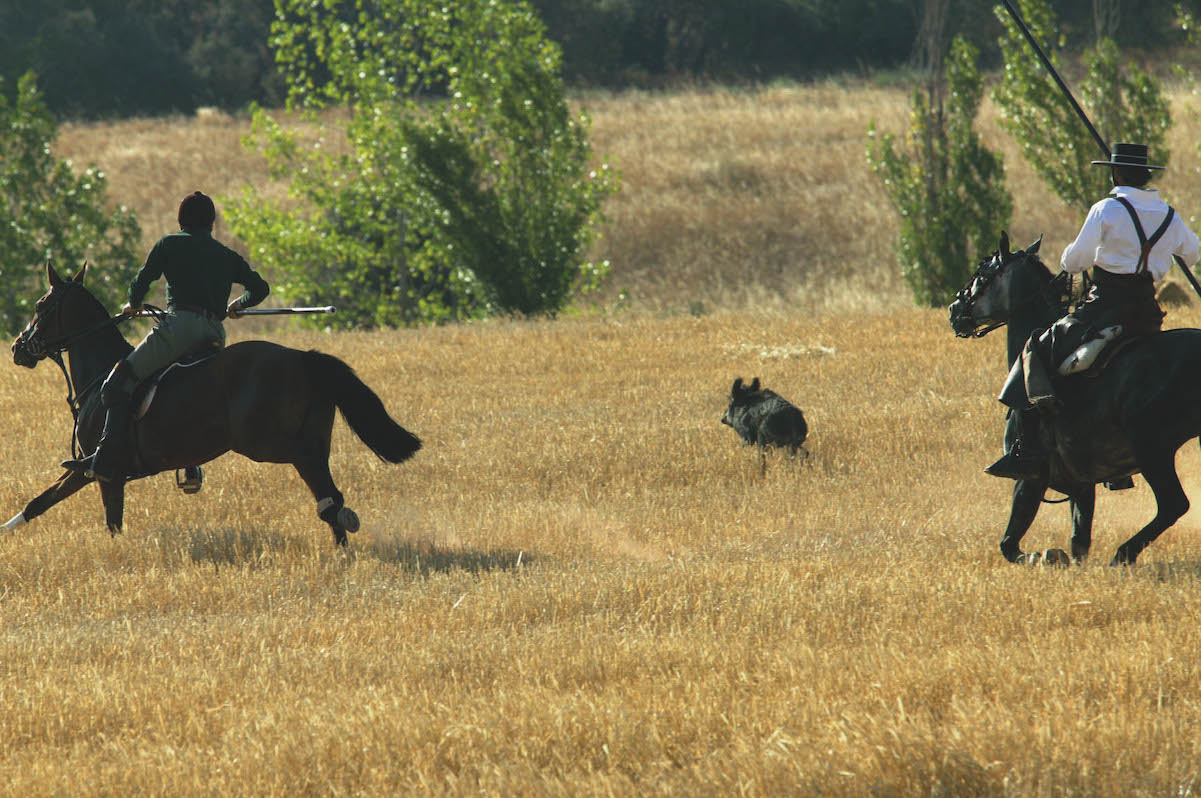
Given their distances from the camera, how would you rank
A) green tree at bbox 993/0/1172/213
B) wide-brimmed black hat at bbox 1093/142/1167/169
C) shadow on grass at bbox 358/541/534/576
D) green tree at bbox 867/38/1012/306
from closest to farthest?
wide-brimmed black hat at bbox 1093/142/1167/169, shadow on grass at bbox 358/541/534/576, green tree at bbox 867/38/1012/306, green tree at bbox 993/0/1172/213

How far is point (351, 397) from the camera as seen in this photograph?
9742 millimetres

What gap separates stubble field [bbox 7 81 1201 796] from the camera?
17.0ft

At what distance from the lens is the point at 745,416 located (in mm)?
13156

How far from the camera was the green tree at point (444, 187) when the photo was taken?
30281mm

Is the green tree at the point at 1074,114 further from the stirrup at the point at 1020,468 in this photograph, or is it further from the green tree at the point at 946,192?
the stirrup at the point at 1020,468

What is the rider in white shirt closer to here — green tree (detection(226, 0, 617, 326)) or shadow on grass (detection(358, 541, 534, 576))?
shadow on grass (detection(358, 541, 534, 576))

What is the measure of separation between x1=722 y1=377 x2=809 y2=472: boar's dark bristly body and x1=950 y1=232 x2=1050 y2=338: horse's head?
3.99 m

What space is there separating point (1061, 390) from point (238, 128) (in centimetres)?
5263

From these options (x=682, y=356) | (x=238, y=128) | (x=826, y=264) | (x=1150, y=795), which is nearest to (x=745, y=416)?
(x=682, y=356)

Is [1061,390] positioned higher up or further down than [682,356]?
higher up

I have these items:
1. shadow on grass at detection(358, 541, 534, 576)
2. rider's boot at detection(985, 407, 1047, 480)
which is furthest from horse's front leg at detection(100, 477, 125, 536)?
rider's boot at detection(985, 407, 1047, 480)

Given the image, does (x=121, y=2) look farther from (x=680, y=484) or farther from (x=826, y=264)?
(x=680, y=484)

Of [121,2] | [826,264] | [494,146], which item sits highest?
[121,2]

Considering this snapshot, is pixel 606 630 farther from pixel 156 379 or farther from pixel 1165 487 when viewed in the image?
pixel 156 379
